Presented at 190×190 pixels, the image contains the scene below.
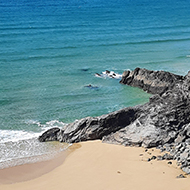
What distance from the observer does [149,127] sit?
18.9m

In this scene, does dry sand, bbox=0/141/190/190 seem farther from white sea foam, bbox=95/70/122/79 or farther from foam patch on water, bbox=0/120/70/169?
white sea foam, bbox=95/70/122/79

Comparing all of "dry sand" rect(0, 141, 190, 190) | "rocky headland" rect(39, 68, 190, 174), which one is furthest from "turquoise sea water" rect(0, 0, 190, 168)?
"dry sand" rect(0, 141, 190, 190)

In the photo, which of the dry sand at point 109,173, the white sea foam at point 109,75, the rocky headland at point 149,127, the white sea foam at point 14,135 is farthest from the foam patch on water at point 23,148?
the white sea foam at point 109,75

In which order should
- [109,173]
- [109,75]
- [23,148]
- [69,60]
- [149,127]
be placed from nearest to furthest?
[109,173]
[149,127]
[23,148]
[109,75]
[69,60]

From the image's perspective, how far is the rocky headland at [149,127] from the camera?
58.9 ft

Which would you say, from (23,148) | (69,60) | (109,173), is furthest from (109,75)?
(109,173)

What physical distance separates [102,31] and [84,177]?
42753 mm

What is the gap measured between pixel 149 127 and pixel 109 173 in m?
3.82

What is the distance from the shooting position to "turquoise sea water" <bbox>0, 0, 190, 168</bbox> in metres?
25.2

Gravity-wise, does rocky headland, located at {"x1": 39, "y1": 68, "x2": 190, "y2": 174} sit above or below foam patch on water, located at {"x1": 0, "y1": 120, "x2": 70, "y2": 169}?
above

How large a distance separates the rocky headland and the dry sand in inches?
25.2

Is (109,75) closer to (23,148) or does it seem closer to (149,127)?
(23,148)

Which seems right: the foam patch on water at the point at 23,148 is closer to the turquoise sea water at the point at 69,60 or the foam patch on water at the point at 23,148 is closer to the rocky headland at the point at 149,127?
the turquoise sea water at the point at 69,60

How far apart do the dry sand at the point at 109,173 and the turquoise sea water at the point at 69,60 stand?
249 centimetres
